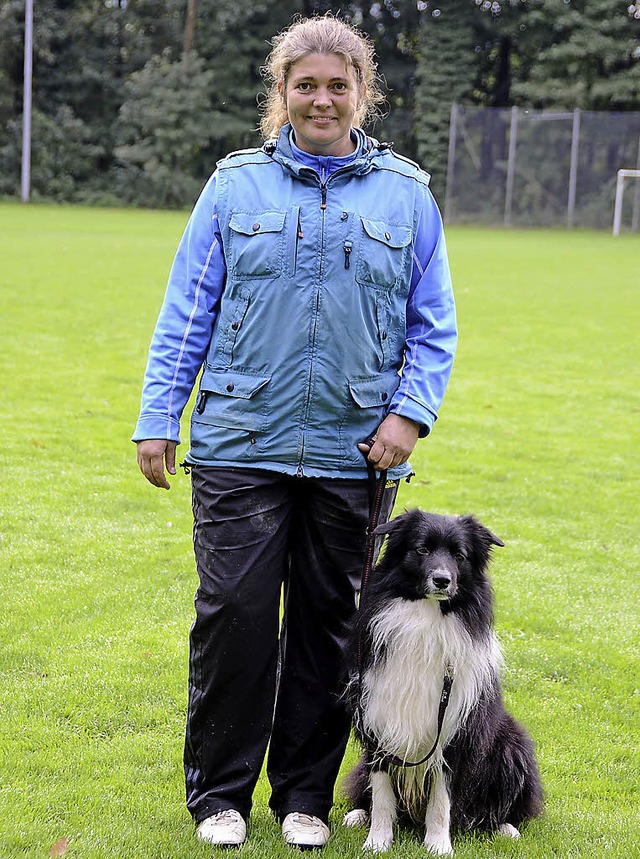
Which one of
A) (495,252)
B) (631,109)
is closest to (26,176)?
(495,252)

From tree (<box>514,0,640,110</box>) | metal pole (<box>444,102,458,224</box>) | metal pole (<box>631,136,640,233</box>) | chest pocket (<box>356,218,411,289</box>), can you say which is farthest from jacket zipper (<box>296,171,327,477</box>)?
tree (<box>514,0,640,110</box>)

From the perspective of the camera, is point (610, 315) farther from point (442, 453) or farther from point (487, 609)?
point (487, 609)

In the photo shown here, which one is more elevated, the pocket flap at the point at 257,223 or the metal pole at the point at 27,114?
the metal pole at the point at 27,114

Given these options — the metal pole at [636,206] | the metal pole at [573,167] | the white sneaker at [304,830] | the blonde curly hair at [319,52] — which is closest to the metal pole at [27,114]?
the metal pole at [573,167]

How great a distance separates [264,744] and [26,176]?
36.7 metres

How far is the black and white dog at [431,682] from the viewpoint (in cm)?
310

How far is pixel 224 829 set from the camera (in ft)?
10.6

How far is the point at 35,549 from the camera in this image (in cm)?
593

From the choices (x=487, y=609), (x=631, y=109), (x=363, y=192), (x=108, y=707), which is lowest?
(x=108, y=707)

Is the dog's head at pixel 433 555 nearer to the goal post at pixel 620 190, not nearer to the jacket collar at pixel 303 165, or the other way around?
the jacket collar at pixel 303 165

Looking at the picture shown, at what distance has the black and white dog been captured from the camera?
10.2 ft

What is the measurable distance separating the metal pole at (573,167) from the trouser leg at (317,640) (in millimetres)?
31257

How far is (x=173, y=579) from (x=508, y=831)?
2.65 meters

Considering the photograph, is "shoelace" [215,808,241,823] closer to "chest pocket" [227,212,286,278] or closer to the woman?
the woman
